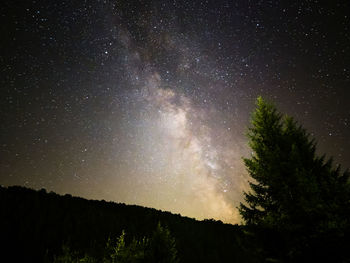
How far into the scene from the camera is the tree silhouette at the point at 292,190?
800 centimetres

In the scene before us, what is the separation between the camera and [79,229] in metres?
41.3

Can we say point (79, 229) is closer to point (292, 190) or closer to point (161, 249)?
point (161, 249)

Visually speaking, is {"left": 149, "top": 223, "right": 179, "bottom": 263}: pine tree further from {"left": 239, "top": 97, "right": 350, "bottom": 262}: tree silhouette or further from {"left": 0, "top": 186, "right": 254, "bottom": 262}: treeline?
{"left": 0, "top": 186, "right": 254, "bottom": 262}: treeline

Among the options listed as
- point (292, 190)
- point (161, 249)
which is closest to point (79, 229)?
point (161, 249)

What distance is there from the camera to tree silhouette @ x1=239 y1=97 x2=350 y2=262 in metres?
8.00

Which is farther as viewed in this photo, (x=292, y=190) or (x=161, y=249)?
(x=161, y=249)

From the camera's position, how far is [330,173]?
9.14 meters

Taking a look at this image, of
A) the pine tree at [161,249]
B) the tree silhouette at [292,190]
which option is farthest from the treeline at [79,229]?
the tree silhouette at [292,190]

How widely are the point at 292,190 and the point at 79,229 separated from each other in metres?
42.5

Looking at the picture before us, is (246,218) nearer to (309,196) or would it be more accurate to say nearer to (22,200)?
(309,196)

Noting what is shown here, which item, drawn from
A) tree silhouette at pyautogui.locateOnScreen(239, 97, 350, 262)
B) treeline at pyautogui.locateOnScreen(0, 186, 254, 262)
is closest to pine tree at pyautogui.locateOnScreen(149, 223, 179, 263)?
tree silhouette at pyautogui.locateOnScreen(239, 97, 350, 262)

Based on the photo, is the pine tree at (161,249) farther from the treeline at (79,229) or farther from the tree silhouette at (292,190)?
the treeline at (79,229)

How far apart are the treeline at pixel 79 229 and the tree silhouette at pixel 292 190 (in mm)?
19449

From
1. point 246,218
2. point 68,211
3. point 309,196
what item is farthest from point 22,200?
point 309,196
